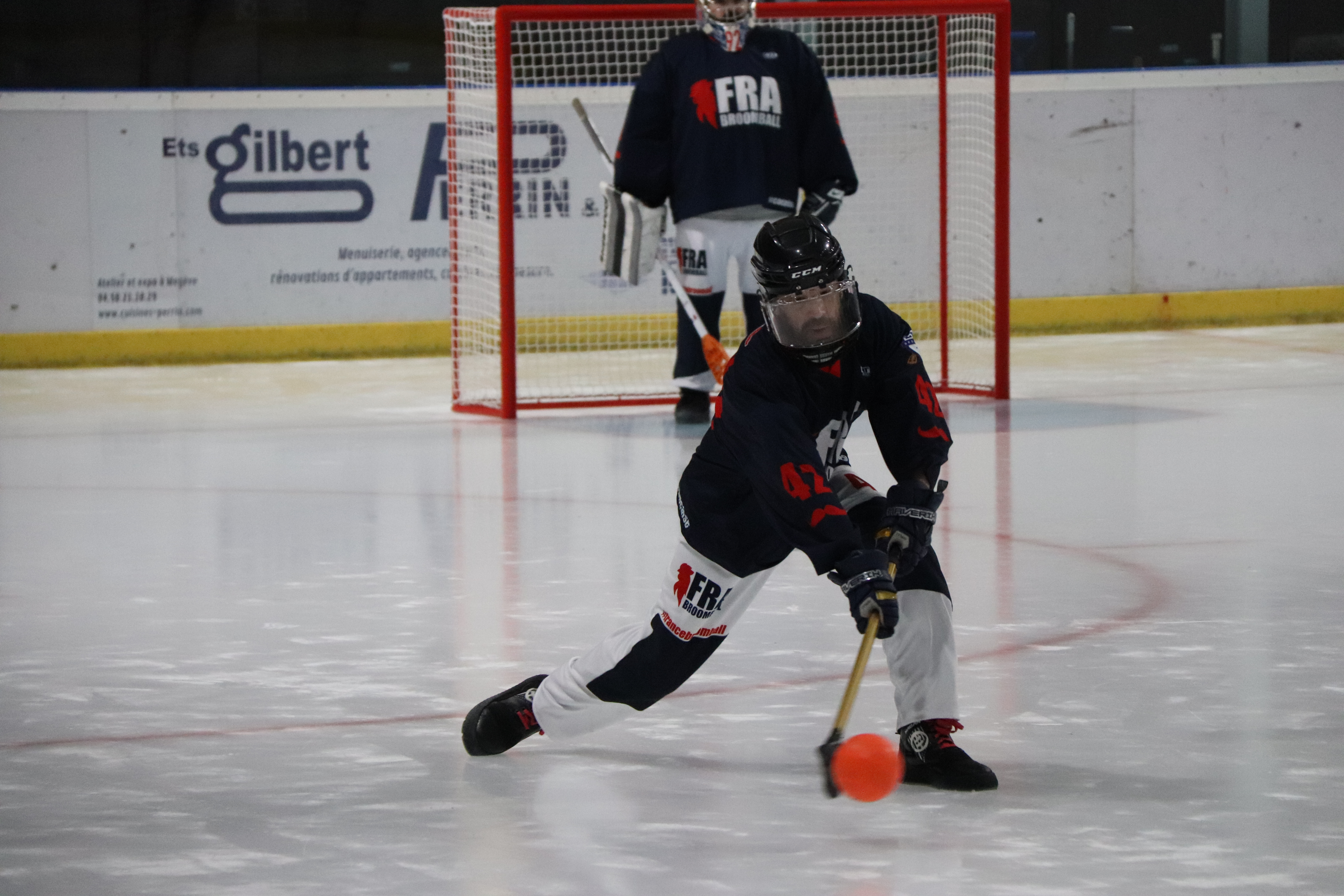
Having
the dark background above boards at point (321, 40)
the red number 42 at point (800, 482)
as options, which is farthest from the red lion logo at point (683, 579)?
the dark background above boards at point (321, 40)

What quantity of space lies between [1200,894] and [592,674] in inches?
38.4

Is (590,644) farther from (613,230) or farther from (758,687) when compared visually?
(613,230)

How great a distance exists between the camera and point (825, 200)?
692 cm

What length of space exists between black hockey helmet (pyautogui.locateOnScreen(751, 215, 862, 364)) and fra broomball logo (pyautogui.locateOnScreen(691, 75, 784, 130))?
4026mm

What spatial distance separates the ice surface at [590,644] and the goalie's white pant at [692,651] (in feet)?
0.40

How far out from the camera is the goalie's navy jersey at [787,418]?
9.29 ft

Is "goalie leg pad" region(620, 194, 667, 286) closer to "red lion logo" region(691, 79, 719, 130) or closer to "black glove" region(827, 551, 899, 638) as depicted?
"red lion logo" region(691, 79, 719, 130)

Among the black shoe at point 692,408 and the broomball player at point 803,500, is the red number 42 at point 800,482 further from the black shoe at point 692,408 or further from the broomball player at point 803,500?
the black shoe at point 692,408

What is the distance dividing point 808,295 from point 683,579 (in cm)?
46

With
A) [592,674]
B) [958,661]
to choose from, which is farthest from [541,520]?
[592,674]

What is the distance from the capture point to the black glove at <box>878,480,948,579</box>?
2.77 meters

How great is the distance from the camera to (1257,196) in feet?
33.3

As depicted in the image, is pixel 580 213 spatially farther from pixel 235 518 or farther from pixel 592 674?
pixel 592 674

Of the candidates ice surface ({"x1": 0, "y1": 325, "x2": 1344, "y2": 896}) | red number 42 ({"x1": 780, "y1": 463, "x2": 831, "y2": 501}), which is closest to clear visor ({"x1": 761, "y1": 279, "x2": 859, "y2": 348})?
red number 42 ({"x1": 780, "y1": 463, "x2": 831, "y2": 501})
